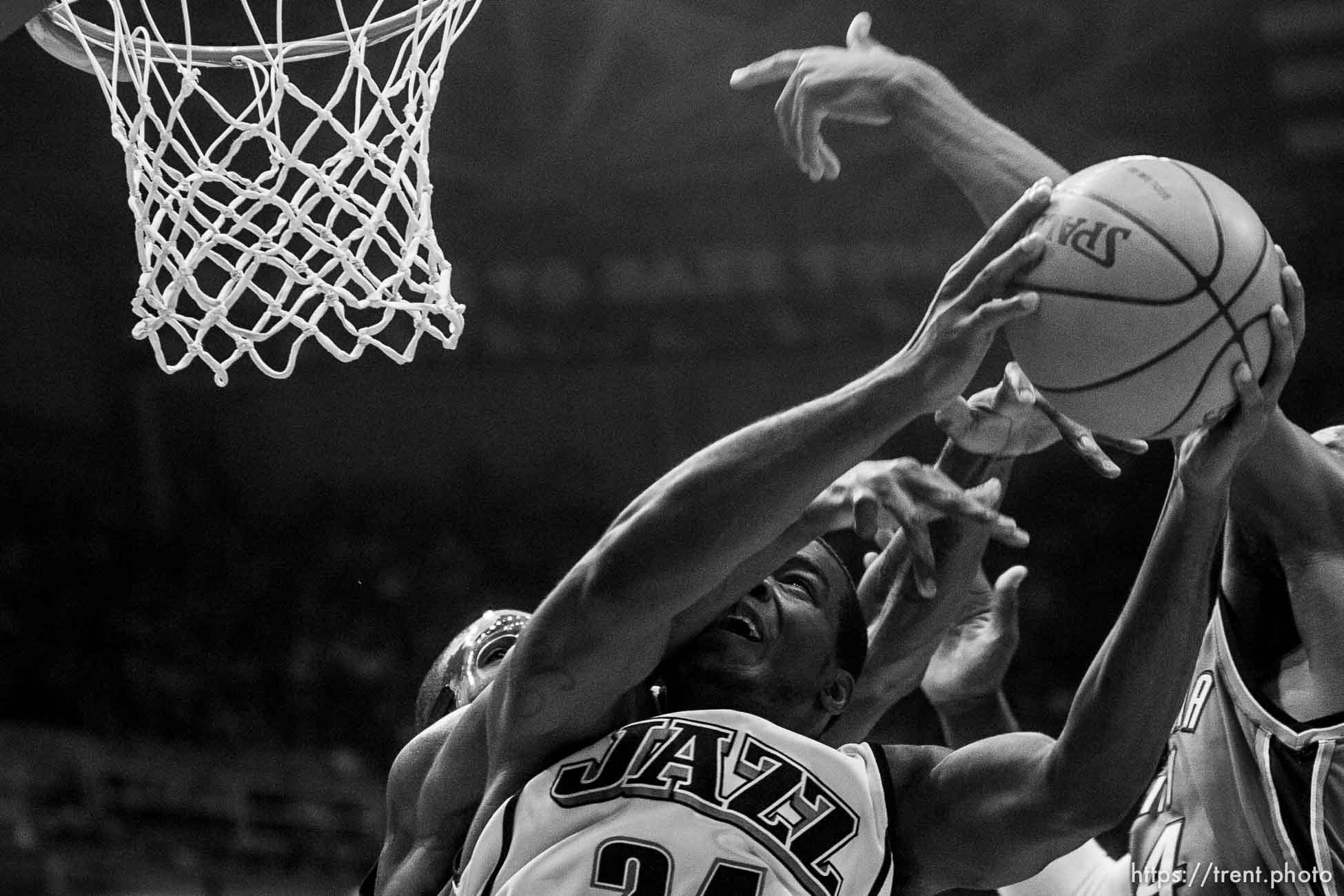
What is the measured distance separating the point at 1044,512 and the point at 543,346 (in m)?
4.16

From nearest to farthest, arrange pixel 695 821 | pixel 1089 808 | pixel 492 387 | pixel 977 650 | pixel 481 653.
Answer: pixel 1089 808
pixel 695 821
pixel 481 653
pixel 977 650
pixel 492 387

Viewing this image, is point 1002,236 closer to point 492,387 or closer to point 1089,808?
point 1089,808

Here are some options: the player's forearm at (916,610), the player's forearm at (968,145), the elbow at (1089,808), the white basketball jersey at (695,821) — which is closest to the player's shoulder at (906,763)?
the white basketball jersey at (695,821)

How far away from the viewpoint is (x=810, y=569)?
2.55 m

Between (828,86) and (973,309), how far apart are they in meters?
0.70

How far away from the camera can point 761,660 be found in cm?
244

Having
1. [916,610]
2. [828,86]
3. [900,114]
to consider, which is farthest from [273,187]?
[916,610]

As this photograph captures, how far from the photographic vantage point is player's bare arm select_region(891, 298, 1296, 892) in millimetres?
1977

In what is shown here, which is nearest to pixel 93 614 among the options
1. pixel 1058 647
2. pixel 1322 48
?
pixel 1058 647

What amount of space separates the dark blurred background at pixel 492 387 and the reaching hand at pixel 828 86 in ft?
20.3

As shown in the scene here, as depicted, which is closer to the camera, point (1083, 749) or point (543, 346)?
point (1083, 749)

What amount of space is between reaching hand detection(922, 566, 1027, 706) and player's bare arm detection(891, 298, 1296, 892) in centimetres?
92

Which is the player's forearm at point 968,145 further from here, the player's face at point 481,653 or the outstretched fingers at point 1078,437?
the player's face at point 481,653

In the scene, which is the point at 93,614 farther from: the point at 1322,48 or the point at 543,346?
the point at 1322,48
